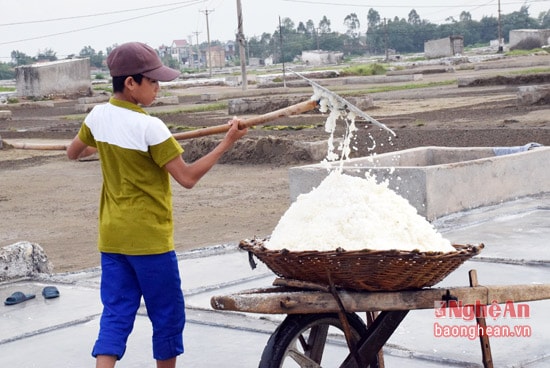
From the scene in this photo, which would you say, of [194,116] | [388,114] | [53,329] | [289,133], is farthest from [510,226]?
[194,116]

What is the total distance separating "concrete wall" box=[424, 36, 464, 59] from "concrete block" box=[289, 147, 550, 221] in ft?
236

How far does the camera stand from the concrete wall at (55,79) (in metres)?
52.3

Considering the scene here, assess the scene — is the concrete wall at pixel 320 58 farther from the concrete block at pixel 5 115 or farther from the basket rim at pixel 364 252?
the basket rim at pixel 364 252

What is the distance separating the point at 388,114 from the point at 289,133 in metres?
4.60

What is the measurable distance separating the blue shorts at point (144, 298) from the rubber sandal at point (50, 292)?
10.3 ft

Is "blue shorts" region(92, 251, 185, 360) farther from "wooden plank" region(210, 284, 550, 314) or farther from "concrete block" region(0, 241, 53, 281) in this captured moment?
"concrete block" region(0, 241, 53, 281)

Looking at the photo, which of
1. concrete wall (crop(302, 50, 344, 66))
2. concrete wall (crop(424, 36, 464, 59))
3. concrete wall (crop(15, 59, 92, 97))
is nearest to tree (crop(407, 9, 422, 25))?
concrete wall (crop(302, 50, 344, 66))

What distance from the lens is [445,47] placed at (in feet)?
274

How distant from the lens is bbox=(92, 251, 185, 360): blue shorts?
4.27 metres

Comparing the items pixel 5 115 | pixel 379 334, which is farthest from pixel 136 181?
pixel 5 115

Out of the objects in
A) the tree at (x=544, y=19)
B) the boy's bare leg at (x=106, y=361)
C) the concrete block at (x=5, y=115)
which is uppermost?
the tree at (x=544, y=19)

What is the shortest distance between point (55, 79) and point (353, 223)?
51.0 m

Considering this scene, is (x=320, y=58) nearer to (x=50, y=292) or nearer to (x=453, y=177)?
(x=453, y=177)

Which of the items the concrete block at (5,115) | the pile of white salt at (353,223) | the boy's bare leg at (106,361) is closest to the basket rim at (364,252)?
the pile of white salt at (353,223)
